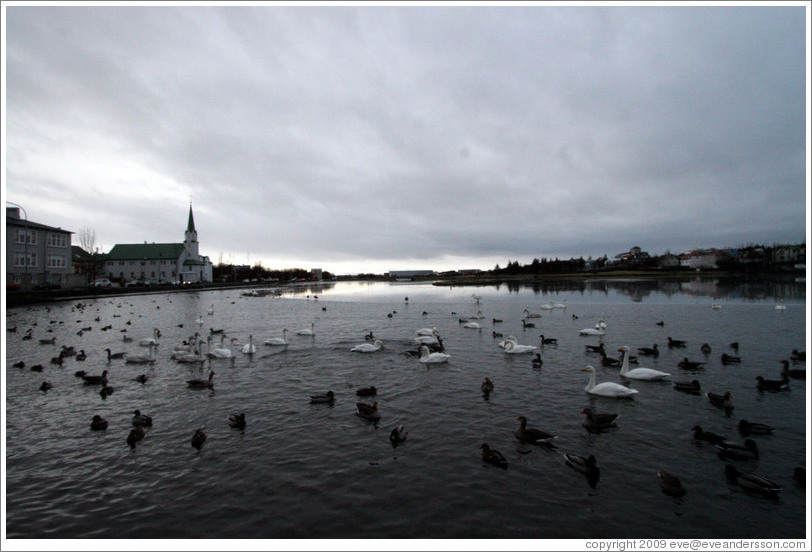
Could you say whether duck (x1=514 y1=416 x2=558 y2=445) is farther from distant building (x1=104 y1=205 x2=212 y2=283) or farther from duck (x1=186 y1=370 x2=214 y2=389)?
distant building (x1=104 y1=205 x2=212 y2=283)

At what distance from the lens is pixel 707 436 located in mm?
10188

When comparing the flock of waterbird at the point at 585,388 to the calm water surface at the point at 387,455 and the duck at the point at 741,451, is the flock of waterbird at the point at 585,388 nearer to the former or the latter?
the duck at the point at 741,451

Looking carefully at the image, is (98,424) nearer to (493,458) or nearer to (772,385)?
(493,458)

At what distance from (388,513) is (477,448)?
343 centimetres

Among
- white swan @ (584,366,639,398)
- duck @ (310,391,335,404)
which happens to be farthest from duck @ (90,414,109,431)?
white swan @ (584,366,639,398)

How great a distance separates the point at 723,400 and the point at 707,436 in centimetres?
357

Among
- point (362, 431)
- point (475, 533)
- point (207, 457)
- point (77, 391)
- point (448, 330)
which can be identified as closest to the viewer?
point (475, 533)

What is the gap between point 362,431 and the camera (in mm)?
11328

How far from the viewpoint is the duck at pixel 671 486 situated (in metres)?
8.02

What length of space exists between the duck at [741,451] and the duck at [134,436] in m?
14.9

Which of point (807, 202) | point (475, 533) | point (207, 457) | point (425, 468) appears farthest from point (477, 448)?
point (807, 202)

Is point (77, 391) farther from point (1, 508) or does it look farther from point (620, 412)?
point (620, 412)

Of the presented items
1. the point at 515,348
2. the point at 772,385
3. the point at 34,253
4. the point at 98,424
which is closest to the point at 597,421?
the point at 772,385

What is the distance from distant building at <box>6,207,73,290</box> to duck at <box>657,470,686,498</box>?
7579 centimetres
